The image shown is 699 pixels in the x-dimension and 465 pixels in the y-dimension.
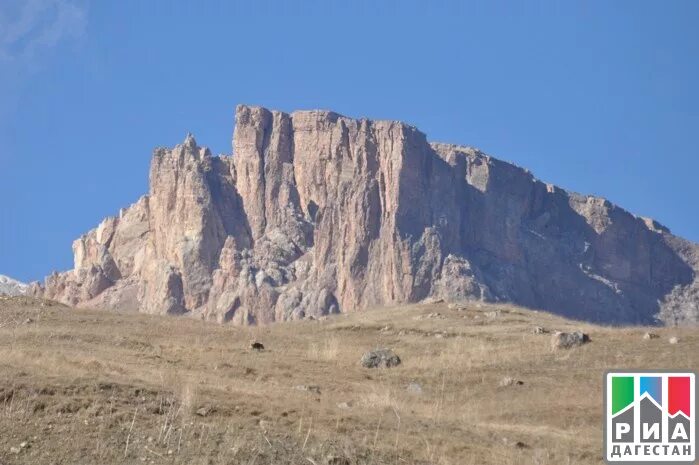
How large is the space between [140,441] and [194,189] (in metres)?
130

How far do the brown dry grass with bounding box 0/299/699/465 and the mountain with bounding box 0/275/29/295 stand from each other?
340 feet

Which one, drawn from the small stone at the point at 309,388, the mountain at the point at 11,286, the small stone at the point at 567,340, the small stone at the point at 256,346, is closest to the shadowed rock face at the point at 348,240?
the mountain at the point at 11,286

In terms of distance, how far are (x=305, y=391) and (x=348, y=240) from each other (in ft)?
389

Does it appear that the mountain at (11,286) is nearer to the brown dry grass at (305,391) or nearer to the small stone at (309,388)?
the brown dry grass at (305,391)

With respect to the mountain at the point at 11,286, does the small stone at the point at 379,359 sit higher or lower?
lower

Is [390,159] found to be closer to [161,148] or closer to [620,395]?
[161,148]

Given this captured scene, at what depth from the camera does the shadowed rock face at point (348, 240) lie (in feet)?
440

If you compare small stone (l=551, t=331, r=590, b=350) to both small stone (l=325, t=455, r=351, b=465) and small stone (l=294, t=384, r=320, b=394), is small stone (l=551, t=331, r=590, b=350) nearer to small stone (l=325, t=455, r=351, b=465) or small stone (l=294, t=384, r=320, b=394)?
small stone (l=294, t=384, r=320, b=394)

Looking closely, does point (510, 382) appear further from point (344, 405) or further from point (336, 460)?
point (336, 460)

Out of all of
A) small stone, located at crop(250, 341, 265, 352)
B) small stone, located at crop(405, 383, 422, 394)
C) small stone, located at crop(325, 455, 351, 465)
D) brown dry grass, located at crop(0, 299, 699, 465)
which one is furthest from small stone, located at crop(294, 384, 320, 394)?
small stone, located at crop(325, 455, 351, 465)

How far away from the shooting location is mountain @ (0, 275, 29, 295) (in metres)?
132

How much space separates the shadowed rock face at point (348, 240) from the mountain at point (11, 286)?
3.27 m

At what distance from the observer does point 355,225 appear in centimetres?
13850

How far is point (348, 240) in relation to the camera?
138000mm
